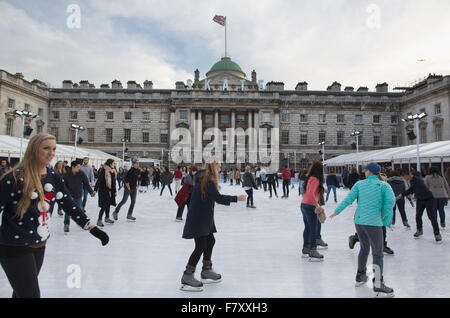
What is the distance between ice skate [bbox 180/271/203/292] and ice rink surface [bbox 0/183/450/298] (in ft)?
0.30

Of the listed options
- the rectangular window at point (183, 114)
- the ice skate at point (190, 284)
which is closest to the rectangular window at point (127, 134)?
the rectangular window at point (183, 114)

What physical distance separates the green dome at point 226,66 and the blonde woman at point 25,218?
56.0 m

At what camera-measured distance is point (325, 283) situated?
3996mm

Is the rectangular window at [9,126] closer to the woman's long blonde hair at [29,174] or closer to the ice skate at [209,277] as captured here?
the ice skate at [209,277]

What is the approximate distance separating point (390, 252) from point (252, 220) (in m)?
4.31

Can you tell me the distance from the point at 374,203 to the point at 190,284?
2579 mm

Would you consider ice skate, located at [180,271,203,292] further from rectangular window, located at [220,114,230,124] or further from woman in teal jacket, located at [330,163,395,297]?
rectangular window, located at [220,114,230,124]

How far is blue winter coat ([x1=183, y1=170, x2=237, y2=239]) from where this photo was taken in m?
3.79

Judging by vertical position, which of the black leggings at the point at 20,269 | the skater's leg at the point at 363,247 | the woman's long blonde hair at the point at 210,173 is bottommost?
the skater's leg at the point at 363,247

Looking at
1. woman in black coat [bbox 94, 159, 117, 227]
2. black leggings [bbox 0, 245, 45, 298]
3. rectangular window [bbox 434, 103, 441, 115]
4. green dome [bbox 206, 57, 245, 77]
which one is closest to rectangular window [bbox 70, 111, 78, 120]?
green dome [bbox 206, 57, 245, 77]

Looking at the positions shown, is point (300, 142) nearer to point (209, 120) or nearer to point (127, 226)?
point (209, 120)

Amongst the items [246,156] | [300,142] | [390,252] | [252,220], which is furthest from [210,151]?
[390,252]

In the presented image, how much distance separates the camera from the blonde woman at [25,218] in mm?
2197

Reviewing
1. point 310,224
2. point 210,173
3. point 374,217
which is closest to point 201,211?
point 210,173
